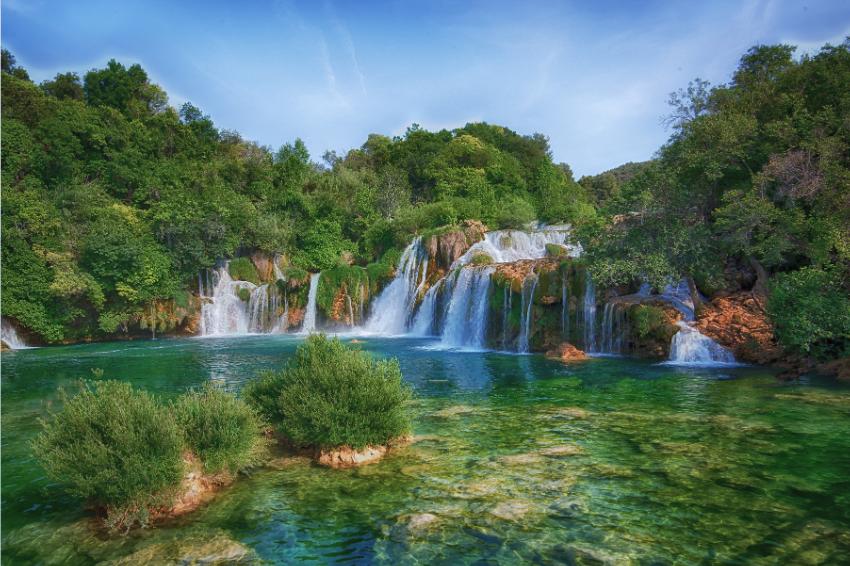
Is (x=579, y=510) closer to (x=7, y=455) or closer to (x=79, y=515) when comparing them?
(x=79, y=515)

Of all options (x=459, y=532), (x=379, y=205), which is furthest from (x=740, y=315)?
(x=379, y=205)

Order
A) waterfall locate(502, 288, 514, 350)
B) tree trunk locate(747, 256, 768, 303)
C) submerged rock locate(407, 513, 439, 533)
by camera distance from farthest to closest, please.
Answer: waterfall locate(502, 288, 514, 350) < tree trunk locate(747, 256, 768, 303) < submerged rock locate(407, 513, 439, 533)

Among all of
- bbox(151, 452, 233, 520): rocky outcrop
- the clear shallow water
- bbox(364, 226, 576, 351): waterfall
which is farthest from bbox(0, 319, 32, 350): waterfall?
bbox(151, 452, 233, 520): rocky outcrop

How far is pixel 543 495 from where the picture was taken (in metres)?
7.23

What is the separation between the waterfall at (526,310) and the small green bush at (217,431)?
55.9 feet

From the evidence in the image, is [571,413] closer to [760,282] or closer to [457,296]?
[760,282]

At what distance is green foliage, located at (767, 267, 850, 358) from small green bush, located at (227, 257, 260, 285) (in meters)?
33.6

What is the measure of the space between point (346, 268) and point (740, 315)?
2412 cm

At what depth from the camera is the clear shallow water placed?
5891mm

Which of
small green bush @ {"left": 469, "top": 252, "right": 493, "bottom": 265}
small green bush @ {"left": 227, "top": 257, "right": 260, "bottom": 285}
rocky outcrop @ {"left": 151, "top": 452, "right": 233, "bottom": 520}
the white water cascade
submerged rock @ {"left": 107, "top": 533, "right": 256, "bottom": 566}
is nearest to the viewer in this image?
submerged rock @ {"left": 107, "top": 533, "right": 256, "bottom": 566}

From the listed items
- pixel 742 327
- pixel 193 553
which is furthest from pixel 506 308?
pixel 193 553

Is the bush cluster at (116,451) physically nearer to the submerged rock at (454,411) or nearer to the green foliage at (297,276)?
the submerged rock at (454,411)

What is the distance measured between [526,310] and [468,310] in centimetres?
379

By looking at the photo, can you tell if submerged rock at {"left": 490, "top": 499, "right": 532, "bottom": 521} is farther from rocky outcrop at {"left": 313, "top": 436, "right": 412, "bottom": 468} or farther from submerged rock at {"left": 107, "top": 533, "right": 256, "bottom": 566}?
submerged rock at {"left": 107, "top": 533, "right": 256, "bottom": 566}
